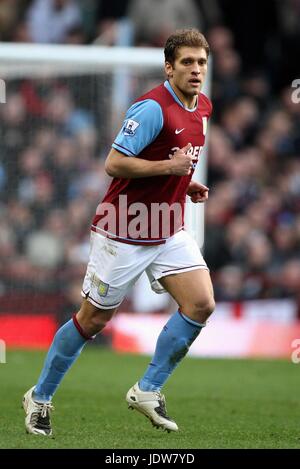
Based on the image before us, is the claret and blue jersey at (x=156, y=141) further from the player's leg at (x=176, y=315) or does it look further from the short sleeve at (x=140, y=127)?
the player's leg at (x=176, y=315)

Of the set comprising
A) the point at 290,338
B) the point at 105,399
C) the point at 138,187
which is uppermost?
the point at 138,187

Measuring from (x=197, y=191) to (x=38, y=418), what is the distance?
1.85 m

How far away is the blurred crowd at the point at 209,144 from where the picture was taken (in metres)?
14.1

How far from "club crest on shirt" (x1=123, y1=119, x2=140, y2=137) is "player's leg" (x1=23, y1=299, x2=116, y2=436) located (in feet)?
3.66

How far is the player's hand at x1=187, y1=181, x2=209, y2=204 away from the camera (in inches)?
301

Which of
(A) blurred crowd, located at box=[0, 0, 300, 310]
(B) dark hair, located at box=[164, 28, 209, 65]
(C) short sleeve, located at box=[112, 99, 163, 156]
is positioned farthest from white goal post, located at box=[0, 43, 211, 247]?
(C) short sleeve, located at box=[112, 99, 163, 156]

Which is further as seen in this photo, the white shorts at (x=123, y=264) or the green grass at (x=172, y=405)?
the white shorts at (x=123, y=264)

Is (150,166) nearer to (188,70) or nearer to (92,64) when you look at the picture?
(188,70)

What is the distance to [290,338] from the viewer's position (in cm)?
1391

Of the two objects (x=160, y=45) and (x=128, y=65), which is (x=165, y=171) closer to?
(x=128, y=65)

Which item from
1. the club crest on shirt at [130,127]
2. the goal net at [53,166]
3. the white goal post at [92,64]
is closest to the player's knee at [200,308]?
the club crest on shirt at [130,127]
